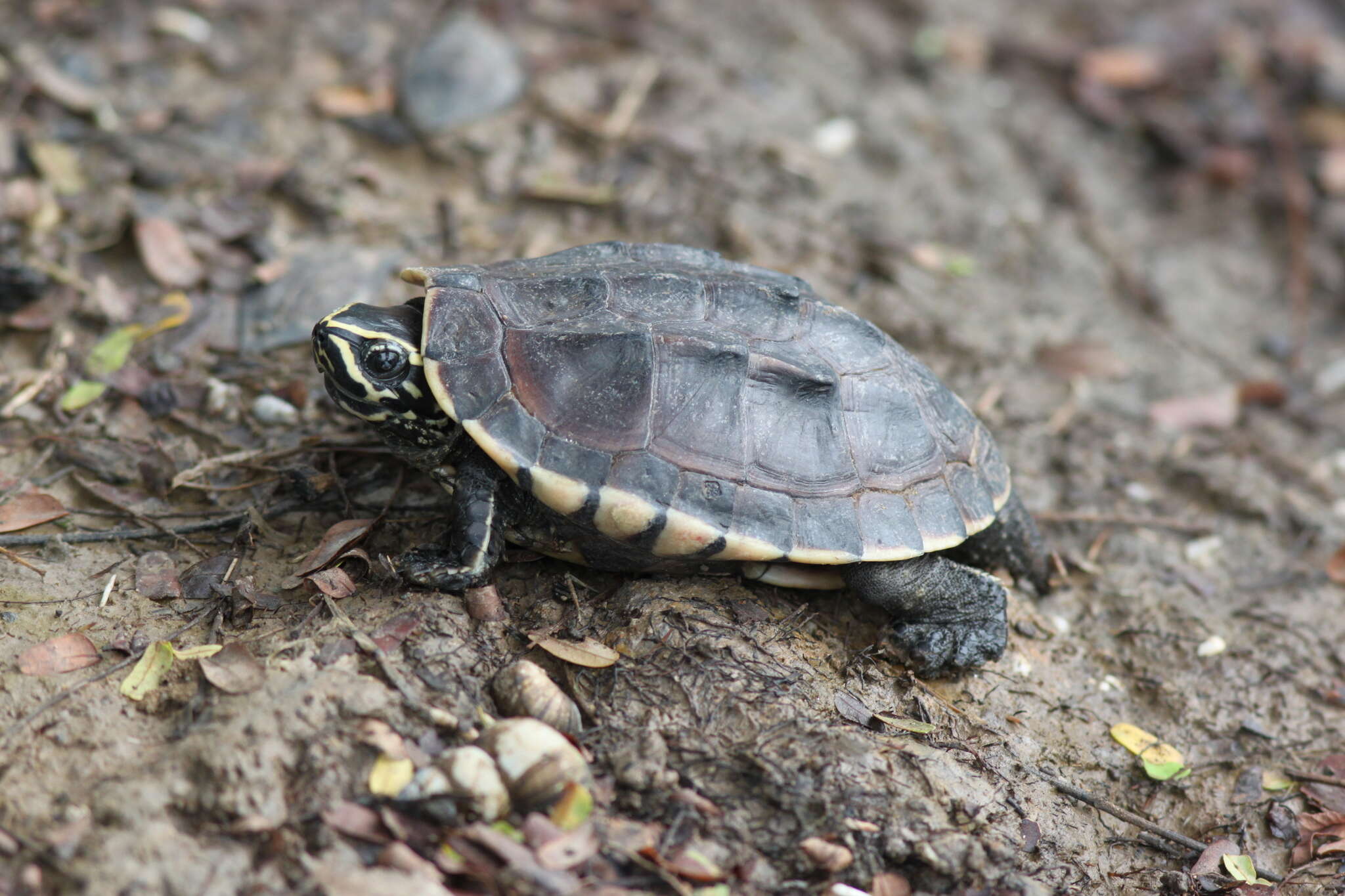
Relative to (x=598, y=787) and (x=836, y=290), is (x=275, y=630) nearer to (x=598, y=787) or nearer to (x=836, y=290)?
(x=598, y=787)

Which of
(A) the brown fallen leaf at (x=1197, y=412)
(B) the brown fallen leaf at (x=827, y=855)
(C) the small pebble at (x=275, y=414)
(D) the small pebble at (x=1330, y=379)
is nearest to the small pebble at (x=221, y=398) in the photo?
(C) the small pebble at (x=275, y=414)

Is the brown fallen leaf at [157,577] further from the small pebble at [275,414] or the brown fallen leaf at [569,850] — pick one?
the brown fallen leaf at [569,850]

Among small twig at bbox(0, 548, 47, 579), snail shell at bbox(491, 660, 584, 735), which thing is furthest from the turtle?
small twig at bbox(0, 548, 47, 579)

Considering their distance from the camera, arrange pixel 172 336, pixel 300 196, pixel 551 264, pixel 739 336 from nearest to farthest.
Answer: pixel 739 336
pixel 551 264
pixel 172 336
pixel 300 196

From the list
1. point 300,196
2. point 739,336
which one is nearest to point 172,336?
point 300,196

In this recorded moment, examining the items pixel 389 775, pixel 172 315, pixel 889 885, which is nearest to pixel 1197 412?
pixel 889 885

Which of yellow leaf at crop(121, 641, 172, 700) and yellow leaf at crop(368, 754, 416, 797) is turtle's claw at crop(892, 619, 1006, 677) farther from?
yellow leaf at crop(121, 641, 172, 700)
